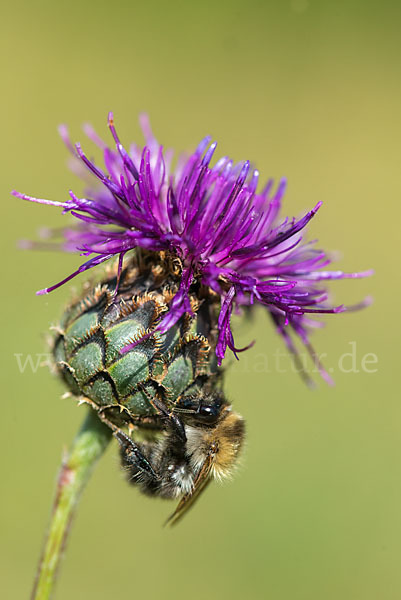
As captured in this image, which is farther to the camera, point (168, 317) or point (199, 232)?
point (199, 232)

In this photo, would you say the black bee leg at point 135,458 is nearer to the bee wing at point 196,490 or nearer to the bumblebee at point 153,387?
the bumblebee at point 153,387

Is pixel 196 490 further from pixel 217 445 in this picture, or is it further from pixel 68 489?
pixel 68 489

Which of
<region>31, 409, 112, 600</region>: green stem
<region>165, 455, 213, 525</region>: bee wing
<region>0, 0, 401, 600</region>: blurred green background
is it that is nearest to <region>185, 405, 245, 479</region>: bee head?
<region>165, 455, 213, 525</region>: bee wing

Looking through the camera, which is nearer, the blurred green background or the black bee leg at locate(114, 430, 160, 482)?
the black bee leg at locate(114, 430, 160, 482)

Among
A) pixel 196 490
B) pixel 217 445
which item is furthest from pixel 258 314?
pixel 196 490

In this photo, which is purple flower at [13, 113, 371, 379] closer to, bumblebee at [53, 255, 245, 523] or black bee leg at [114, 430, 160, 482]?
bumblebee at [53, 255, 245, 523]

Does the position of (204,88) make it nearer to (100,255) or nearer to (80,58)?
(80,58)
